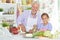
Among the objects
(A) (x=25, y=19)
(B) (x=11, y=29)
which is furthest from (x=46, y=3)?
(B) (x=11, y=29)

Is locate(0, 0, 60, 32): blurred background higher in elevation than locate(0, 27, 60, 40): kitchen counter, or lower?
higher

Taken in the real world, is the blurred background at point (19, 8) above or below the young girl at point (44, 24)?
above

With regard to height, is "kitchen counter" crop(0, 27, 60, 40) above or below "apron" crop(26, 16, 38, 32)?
below

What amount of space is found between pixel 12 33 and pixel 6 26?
0.18ft

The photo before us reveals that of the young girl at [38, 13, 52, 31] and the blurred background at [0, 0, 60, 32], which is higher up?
the blurred background at [0, 0, 60, 32]

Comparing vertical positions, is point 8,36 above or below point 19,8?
below

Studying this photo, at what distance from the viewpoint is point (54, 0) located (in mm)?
849

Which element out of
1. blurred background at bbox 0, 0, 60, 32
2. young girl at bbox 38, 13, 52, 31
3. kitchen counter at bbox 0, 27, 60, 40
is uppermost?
blurred background at bbox 0, 0, 60, 32

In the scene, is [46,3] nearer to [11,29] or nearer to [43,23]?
[43,23]

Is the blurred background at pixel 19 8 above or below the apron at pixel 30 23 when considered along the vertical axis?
above

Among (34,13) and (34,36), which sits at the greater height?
(34,13)

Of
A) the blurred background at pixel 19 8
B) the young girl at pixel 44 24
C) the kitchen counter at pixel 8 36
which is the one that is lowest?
the kitchen counter at pixel 8 36

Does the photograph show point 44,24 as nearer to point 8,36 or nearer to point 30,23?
point 30,23

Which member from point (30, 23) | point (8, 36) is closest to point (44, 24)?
point (30, 23)
